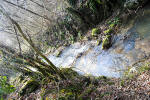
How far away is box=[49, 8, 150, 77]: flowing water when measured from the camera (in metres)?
4.83

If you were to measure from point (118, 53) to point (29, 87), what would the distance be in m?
4.96

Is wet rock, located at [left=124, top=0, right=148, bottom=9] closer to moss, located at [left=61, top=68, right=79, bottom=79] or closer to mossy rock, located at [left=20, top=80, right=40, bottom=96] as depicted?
moss, located at [left=61, top=68, right=79, bottom=79]

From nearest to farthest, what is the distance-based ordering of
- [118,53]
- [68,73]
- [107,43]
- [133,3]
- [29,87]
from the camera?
[29,87] → [68,73] → [118,53] → [133,3] → [107,43]

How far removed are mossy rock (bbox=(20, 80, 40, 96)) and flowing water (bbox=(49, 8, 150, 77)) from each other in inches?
73.3

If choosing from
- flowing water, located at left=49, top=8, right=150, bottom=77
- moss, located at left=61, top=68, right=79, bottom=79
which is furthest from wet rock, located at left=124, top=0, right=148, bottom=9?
moss, located at left=61, top=68, right=79, bottom=79

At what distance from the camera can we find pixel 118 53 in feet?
18.6

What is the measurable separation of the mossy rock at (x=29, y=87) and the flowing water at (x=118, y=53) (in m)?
1.86

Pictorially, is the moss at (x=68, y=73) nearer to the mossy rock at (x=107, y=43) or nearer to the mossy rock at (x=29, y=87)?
the mossy rock at (x=29, y=87)

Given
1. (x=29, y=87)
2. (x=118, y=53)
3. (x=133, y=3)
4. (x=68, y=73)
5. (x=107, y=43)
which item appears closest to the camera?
(x=29, y=87)

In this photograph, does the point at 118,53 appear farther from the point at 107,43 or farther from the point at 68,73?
the point at 68,73

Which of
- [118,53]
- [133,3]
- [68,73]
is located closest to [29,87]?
[68,73]

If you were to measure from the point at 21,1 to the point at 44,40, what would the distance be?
4.68 m

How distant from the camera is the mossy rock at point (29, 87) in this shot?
3.96 metres

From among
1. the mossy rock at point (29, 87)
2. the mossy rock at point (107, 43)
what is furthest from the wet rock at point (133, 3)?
the mossy rock at point (29, 87)
